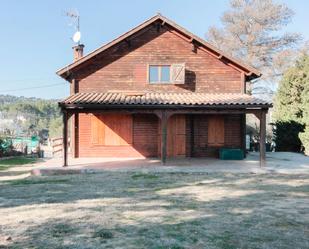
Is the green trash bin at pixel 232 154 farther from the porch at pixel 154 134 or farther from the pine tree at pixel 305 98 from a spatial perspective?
the pine tree at pixel 305 98

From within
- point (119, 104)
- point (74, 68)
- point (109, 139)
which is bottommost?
point (109, 139)

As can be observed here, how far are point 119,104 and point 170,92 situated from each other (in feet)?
14.1

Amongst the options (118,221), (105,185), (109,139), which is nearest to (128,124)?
(109,139)

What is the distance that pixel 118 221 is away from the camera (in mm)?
7246

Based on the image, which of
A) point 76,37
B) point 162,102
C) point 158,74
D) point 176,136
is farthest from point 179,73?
point 76,37

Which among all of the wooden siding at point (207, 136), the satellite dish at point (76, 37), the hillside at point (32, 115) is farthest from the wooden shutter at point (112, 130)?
the hillside at point (32, 115)

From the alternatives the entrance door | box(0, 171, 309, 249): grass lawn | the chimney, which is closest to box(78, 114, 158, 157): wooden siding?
the entrance door

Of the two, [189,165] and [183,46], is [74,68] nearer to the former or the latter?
[183,46]

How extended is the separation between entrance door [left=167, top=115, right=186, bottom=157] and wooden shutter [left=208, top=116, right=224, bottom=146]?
1.24m

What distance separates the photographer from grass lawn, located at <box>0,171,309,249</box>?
240 inches

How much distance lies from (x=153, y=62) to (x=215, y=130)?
4383 millimetres

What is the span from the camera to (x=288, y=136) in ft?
84.4

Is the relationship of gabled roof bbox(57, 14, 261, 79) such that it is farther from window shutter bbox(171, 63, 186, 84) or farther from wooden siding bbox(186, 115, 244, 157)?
wooden siding bbox(186, 115, 244, 157)

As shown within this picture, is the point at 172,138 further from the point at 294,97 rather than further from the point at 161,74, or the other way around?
the point at 294,97
